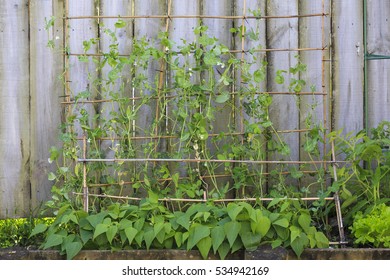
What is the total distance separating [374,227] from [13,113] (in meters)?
2.52

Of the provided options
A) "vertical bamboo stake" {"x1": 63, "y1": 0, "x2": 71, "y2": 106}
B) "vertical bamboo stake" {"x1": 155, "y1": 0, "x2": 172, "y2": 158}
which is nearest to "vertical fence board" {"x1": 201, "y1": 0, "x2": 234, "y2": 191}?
"vertical bamboo stake" {"x1": 155, "y1": 0, "x2": 172, "y2": 158}

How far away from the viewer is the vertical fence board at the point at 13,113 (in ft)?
16.7

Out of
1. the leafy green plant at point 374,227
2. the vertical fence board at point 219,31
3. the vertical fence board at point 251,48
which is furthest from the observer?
the vertical fence board at point 219,31

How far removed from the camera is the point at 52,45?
4824mm

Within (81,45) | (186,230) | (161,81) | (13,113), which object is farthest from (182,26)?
(186,230)

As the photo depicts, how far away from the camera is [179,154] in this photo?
15.4 feet

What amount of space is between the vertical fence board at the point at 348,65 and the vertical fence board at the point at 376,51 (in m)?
0.06

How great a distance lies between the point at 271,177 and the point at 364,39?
1180mm

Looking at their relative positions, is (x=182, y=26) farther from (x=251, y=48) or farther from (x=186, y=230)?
(x=186, y=230)

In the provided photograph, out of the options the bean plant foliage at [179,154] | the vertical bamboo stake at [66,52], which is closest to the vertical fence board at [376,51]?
the bean plant foliage at [179,154]

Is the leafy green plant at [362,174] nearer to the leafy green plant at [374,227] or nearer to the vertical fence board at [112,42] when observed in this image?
the leafy green plant at [374,227]

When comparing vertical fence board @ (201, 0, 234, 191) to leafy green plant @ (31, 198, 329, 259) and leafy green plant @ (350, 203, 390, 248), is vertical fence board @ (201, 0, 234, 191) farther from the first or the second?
leafy green plant @ (350, 203, 390, 248)

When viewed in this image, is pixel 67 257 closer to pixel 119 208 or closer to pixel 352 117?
pixel 119 208

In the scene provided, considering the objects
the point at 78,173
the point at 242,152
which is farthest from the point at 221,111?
the point at 78,173
